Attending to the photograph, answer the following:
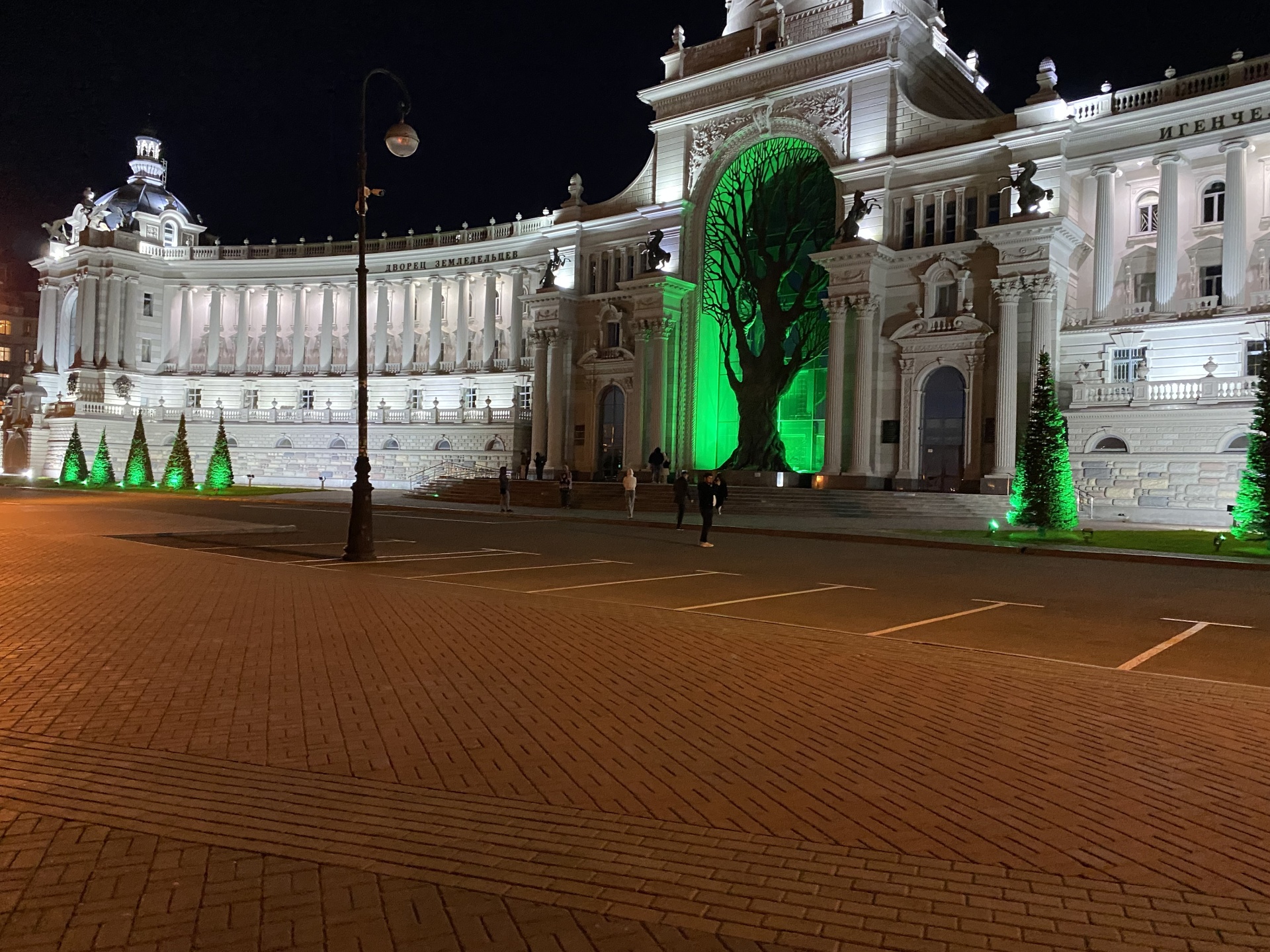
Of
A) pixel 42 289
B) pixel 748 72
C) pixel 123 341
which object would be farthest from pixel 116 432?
pixel 748 72

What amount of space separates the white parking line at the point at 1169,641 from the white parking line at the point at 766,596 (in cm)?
485

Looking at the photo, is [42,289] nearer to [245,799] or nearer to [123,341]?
[123,341]

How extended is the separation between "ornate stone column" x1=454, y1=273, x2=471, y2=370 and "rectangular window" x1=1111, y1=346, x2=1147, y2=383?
151 ft

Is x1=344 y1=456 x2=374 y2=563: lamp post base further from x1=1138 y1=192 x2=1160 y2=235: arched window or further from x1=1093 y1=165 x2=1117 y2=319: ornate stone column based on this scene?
x1=1138 y1=192 x2=1160 y2=235: arched window

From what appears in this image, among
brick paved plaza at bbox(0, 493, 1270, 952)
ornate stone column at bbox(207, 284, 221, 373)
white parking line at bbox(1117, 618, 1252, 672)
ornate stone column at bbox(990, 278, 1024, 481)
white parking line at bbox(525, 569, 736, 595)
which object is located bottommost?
white parking line at bbox(525, 569, 736, 595)

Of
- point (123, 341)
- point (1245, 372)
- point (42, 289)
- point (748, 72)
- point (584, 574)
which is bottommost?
point (584, 574)

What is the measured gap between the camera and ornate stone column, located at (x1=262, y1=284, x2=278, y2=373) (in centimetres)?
7862

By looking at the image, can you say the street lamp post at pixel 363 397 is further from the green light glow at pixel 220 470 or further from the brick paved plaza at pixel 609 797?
the green light glow at pixel 220 470

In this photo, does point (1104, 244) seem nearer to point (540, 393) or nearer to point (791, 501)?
point (791, 501)

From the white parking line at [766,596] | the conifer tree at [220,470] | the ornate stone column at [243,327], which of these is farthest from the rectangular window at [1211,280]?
the ornate stone column at [243,327]

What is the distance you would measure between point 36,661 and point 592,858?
700 cm

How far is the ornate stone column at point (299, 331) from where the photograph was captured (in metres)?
77.6

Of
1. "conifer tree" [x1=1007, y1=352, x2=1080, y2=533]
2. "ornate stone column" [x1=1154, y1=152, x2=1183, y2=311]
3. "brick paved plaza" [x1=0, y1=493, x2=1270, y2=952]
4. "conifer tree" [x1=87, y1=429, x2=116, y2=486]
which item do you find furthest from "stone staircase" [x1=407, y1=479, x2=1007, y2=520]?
"conifer tree" [x1=87, y1=429, x2=116, y2=486]

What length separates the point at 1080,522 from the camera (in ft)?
112
